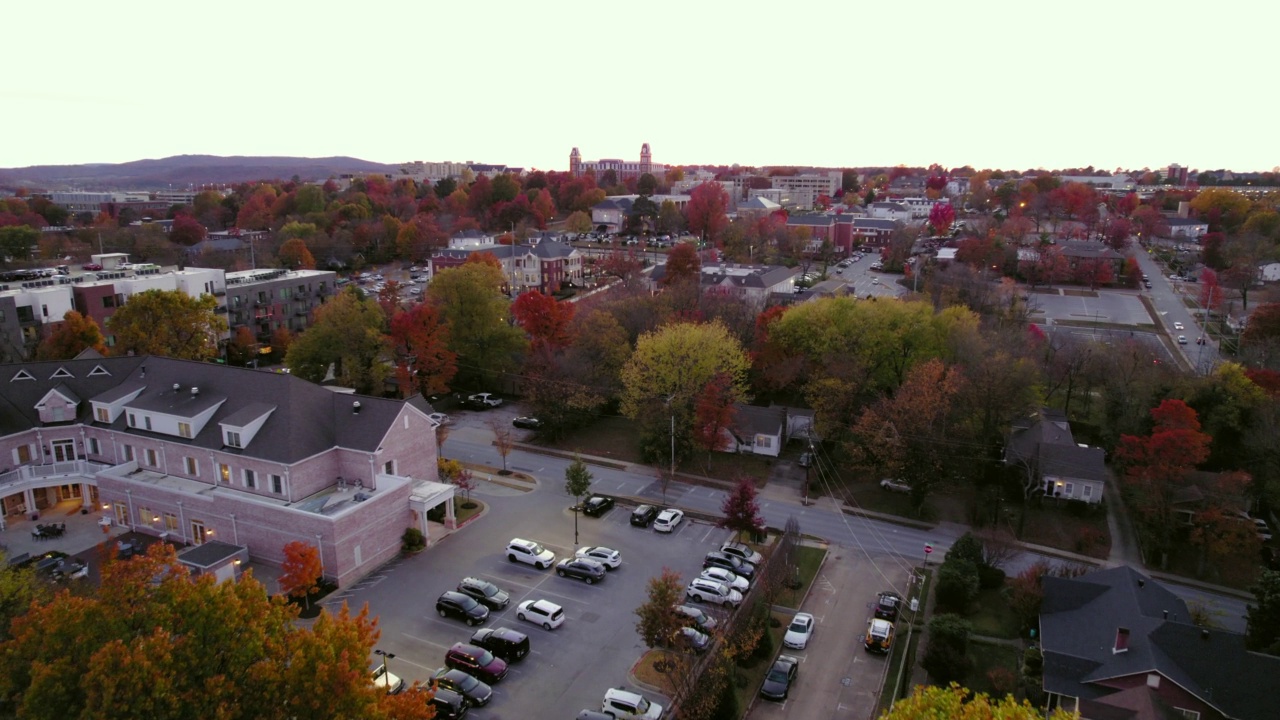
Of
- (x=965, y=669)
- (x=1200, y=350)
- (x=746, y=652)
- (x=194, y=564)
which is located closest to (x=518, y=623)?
(x=746, y=652)

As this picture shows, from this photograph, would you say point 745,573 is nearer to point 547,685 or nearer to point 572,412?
point 547,685

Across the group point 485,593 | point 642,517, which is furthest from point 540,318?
point 485,593

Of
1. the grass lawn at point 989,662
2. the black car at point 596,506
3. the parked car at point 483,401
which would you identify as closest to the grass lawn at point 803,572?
the grass lawn at point 989,662

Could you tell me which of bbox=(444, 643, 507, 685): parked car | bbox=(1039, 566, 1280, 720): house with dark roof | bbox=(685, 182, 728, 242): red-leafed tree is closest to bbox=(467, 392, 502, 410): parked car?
bbox=(444, 643, 507, 685): parked car

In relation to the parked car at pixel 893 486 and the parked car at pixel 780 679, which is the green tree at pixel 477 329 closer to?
the parked car at pixel 893 486

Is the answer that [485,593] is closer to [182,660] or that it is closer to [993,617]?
[182,660]

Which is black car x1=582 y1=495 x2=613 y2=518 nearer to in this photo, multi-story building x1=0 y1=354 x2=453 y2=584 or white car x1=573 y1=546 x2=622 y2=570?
white car x1=573 y1=546 x2=622 y2=570
